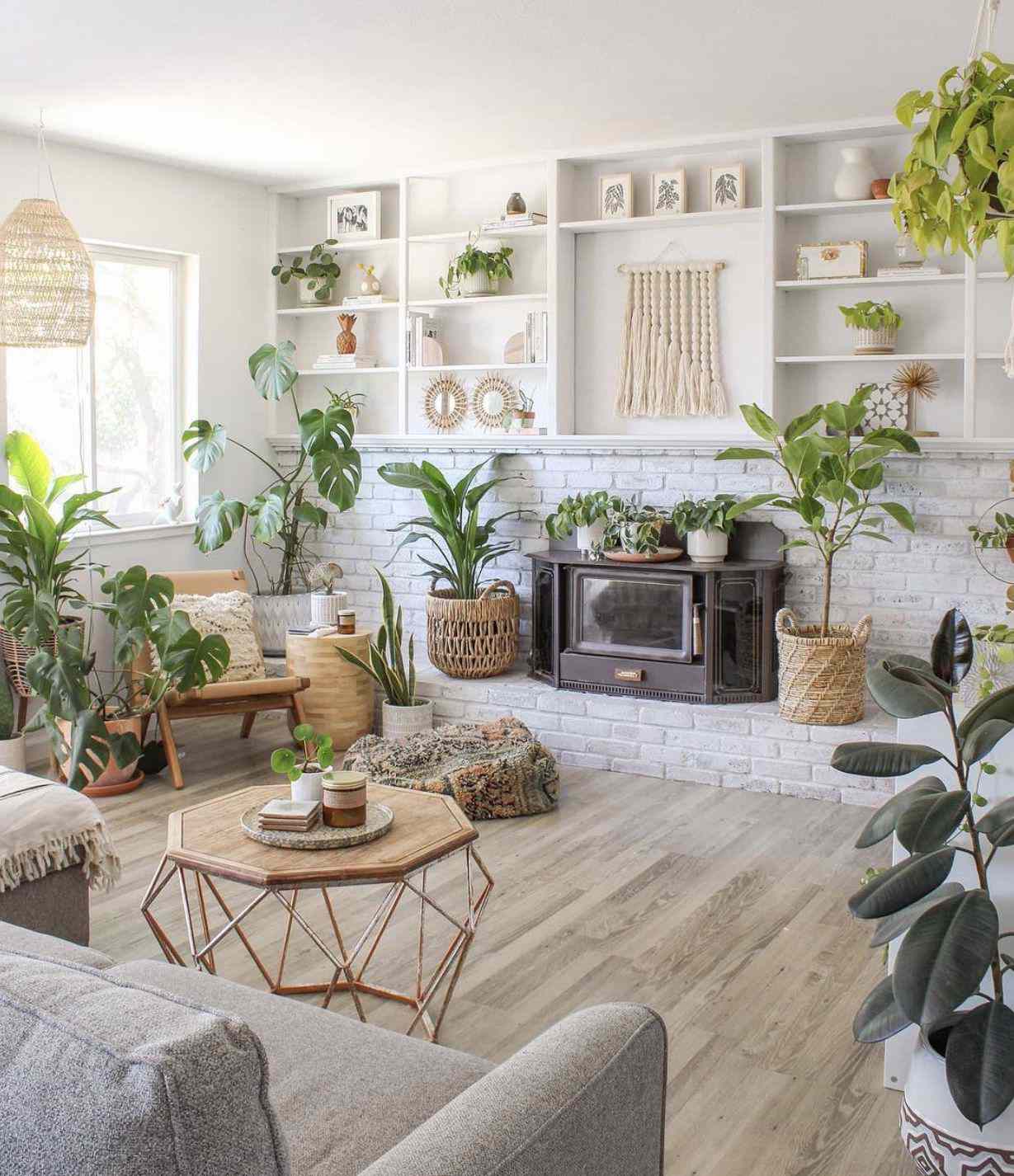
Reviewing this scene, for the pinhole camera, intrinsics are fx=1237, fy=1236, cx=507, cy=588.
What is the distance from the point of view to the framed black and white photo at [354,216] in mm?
6043

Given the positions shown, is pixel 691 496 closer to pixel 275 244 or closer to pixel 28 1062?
pixel 275 244

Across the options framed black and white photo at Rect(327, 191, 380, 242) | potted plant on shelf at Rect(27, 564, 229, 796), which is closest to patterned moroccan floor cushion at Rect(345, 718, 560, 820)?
potted plant on shelf at Rect(27, 564, 229, 796)

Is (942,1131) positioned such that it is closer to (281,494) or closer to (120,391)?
(281,494)

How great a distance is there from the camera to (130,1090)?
0.99 meters

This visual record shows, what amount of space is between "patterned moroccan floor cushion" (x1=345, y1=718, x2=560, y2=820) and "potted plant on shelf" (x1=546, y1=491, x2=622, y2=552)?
95 centimetres

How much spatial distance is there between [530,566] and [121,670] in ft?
6.63

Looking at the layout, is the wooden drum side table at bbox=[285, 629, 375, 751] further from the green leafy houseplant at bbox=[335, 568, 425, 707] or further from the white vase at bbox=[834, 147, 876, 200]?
the white vase at bbox=[834, 147, 876, 200]

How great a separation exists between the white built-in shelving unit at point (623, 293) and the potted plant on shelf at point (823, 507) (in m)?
0.42

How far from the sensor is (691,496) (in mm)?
5434

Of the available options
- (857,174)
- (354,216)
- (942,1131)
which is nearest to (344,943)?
(942,1131)

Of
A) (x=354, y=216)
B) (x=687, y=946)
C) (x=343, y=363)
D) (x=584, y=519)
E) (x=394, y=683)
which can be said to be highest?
(x=354, y=216)

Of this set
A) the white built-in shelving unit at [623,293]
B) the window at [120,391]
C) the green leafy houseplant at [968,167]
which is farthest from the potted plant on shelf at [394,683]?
the green leafy houseplant at [968,167]

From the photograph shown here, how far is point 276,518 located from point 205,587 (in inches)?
17.4

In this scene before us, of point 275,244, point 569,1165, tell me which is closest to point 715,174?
point 275,244
